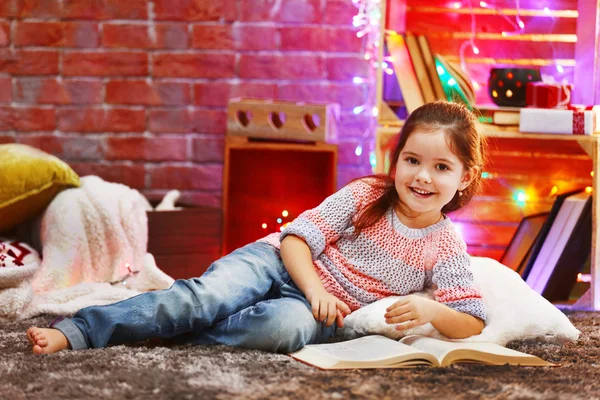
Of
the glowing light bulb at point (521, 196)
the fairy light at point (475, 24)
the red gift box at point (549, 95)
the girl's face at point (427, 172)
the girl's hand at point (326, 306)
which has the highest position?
the fairy light at point (475, 24)

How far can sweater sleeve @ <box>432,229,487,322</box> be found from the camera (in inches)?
52.8

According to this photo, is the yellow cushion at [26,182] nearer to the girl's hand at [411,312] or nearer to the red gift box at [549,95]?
the girl's hand at [411,312]

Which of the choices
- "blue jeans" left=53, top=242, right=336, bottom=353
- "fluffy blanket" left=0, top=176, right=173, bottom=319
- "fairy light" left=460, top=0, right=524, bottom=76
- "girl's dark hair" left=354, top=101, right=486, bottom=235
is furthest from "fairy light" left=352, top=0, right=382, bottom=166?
"blue jeans" left=53, top=242, right=336, bottom=353

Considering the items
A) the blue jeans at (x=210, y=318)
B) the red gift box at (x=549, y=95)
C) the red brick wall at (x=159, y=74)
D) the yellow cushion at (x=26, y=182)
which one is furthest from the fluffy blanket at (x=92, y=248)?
the red gift box at (x=549, y=95)

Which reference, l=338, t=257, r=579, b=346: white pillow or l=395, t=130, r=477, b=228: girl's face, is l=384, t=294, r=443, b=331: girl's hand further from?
l=395, t=130, r=477, b=228: girl's face

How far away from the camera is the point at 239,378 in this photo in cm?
106

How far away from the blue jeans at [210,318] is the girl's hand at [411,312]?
149mm

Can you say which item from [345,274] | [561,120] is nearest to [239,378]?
[345,274]

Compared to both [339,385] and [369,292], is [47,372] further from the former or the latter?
[369,292]

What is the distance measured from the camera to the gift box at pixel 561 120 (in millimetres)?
1887

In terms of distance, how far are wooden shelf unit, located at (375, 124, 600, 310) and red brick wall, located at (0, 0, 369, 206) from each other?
1.66ft

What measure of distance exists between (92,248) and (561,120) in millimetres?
1247

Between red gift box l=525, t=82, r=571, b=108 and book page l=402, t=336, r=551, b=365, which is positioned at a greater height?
red gift box l=525, t=82, r=571, b=108

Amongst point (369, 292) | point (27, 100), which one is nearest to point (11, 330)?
point (369, 292)
